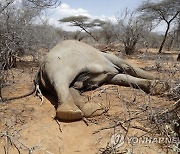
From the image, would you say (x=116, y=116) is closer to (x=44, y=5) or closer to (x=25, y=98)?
(x=25, y=98)

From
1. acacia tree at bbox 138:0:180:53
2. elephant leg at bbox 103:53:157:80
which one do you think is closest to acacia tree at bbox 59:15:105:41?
acacia tree at bbox 138:0:180:53

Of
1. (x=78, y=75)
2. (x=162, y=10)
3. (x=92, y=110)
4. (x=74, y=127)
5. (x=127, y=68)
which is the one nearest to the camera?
(x=74, y=127)

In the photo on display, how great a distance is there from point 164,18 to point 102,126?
47.6 ft

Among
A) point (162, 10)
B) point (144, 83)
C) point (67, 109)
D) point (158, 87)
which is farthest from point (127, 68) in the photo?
point (162, 10)

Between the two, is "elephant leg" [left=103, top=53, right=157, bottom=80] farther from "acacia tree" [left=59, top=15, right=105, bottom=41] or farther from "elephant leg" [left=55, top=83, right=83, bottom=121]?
"acacia tree" [left=59, top=15, right=105, bottom=41]

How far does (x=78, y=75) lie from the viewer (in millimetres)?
4117

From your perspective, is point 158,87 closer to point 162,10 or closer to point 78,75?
point 78,75

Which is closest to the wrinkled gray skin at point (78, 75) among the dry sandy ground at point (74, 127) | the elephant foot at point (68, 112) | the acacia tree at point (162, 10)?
the elephant foot at point (68, 112)

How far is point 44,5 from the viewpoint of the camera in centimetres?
709

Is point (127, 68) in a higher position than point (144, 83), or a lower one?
higher

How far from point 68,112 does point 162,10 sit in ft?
46.5

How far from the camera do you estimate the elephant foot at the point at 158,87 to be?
4.11 metres

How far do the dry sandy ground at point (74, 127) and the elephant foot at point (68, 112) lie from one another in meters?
0.06

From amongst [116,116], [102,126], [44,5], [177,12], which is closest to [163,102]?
[116,116]
